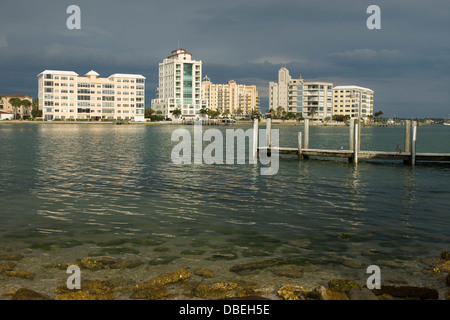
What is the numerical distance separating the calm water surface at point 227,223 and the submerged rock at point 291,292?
1.63 feet

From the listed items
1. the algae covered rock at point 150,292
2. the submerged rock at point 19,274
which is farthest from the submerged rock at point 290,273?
the submerged rock at point 19,274

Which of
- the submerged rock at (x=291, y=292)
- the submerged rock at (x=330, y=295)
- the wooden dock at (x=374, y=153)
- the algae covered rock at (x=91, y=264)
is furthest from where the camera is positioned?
the wooden dock at (x=374, y=153)

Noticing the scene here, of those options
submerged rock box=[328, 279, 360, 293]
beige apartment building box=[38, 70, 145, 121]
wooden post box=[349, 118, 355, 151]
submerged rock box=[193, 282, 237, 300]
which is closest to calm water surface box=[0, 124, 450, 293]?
submerged rock box=[328, 279, 360, 293]

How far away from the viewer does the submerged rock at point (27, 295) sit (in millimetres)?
8297

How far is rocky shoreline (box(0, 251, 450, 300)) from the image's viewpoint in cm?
841

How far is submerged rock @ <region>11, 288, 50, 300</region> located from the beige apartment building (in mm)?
167735

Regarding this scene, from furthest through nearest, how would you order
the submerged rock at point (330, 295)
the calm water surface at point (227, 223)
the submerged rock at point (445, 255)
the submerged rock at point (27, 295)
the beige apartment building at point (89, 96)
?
the beige apartment building at point (89, 96)
the submerged rock at point (445, 255)
the calm water surface at point (227, 223)
the submerged rock at point (27, 295)
the submerged rock at point (330, 295)

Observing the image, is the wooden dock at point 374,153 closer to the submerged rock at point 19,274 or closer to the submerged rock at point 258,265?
the submerged rock at point 258,265

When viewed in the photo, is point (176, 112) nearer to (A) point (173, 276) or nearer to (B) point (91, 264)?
(B) point (91, 264)

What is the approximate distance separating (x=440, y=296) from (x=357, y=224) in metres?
6.16

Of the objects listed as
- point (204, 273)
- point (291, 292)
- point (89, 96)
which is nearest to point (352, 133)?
point (204, 273)

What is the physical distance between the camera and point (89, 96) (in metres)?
168

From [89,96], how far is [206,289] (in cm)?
17114
